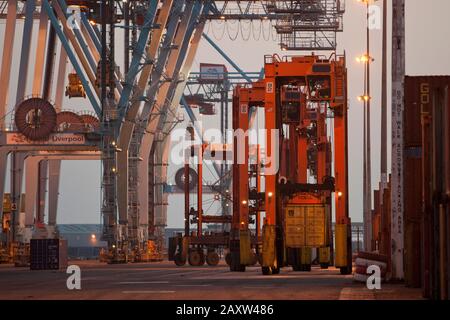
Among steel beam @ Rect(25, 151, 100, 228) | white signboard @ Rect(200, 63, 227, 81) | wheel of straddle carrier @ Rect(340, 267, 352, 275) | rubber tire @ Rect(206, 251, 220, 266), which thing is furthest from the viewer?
white signboard @ Rect(200, 63, 227, 81)

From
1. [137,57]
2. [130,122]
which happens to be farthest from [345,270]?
[137,57]

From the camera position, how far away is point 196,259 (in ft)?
246

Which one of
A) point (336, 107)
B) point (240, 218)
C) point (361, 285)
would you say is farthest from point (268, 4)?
point (361, 285)

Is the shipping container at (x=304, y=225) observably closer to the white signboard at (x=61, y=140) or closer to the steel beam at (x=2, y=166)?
the white signboard at (x=61, y=140)

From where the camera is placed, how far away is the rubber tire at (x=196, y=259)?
74.4 meters

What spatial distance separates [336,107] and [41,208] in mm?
60820

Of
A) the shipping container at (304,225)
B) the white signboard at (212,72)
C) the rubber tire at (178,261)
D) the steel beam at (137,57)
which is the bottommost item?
the rubber tire at (178,261)

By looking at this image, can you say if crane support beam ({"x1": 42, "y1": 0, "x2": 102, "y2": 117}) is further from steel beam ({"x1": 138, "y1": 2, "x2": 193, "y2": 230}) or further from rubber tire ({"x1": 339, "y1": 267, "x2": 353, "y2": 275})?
rubber tire ({"x1": 339, "y1": 267, "x2": 353, "y2": 275})

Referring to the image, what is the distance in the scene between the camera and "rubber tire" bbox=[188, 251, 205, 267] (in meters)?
74.4

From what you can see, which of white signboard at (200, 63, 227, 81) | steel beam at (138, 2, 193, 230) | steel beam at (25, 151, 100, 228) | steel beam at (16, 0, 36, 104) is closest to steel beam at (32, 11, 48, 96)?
steel beam at (16, 0, 36, 104)

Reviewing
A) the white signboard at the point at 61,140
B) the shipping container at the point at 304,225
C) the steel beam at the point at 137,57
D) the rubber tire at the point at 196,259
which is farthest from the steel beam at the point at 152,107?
the shipping container at the point at 304,225

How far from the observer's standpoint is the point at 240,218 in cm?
5631
